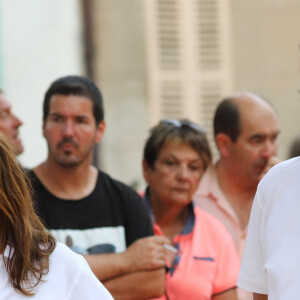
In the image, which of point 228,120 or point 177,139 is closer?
point 177,139

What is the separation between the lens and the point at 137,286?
3850mm

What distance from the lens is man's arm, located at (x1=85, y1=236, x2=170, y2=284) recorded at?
3.79 metres

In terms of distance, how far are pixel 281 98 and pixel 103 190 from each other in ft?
15.7

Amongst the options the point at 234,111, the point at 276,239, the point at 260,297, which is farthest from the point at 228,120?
the point at 276,239

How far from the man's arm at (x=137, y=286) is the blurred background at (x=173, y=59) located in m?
3.94

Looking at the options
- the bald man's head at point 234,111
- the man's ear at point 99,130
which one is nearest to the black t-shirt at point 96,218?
the man's ear at point 99,130

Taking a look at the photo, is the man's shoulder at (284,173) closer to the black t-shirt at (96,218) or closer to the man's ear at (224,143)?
the black t-shirt at (96,218)

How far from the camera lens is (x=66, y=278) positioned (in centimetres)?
288

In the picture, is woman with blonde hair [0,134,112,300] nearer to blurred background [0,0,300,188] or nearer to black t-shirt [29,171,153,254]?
black t-shirt [29,171,153,254]

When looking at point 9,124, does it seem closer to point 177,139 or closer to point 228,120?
point 177,139

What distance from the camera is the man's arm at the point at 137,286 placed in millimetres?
3818

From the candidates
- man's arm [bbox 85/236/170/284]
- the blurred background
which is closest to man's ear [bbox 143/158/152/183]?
man's arm [bbox 85/236/170/284]

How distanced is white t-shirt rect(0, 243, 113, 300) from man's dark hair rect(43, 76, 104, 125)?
56.2 inches

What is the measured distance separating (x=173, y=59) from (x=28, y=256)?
5839 mm
